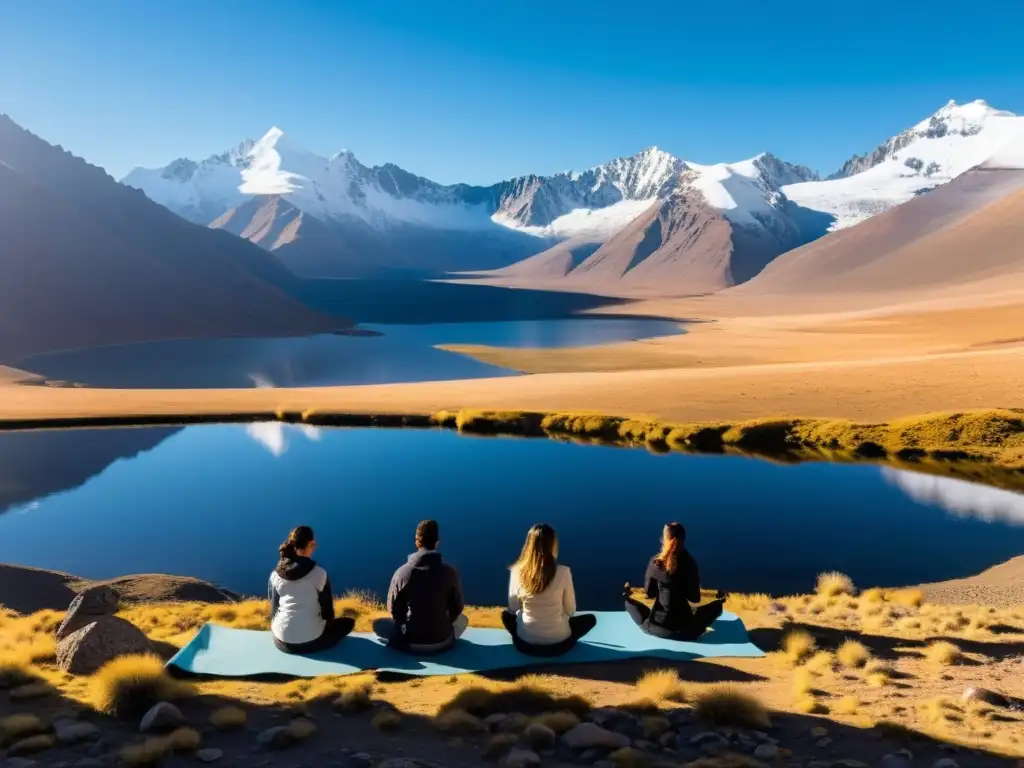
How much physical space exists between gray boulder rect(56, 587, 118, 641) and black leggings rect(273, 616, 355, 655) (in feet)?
11.5

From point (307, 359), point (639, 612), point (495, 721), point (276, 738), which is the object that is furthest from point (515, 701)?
point (307, 359)

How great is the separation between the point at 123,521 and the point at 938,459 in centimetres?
3378

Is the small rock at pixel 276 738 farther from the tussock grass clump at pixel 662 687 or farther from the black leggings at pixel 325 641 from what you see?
the tussock grass clump at pixel 662 687

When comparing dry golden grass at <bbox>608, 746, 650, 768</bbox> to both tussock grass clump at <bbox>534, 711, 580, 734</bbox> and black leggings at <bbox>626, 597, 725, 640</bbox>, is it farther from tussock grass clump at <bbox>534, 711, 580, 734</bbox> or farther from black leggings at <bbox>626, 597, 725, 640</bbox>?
black leggings at <bbox>626, 597, 725, 640</bbox>

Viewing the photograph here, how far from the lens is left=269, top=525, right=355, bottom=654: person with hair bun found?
9461 mm

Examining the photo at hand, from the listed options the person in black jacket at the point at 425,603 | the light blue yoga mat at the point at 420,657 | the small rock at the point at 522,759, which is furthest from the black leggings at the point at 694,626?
the small rock at the point at 522,759

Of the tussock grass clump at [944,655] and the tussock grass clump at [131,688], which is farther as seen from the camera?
the tussock grass clump at [944,655]

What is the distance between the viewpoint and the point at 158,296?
12256 cm

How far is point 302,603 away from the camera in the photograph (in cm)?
991

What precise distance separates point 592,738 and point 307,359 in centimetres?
8751

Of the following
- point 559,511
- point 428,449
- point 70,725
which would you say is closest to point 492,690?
point 70,725

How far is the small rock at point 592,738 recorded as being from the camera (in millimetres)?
7602

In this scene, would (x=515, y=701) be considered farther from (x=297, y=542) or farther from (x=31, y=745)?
(x=31, y=745)

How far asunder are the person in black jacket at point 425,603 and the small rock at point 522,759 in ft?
8.25
